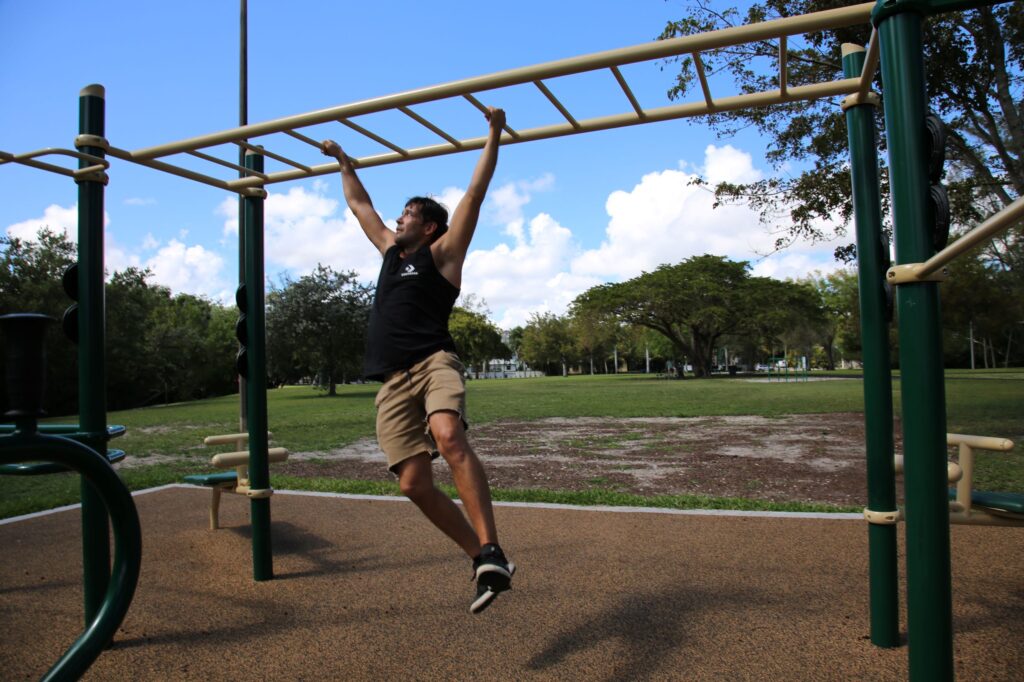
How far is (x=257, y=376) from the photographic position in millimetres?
3641

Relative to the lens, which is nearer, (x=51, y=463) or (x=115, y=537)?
(x=115, y=537)

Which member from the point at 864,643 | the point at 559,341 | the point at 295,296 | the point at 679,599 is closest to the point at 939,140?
the point at 864,643

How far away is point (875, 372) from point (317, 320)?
28.2 m

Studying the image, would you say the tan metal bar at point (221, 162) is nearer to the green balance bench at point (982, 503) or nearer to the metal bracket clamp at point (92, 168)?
the metal bracket clamp at point (92, 168)

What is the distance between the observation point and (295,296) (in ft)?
95.3

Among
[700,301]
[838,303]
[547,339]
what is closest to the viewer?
[700,301]

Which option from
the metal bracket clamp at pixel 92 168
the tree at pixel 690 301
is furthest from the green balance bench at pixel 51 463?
the tree at pixel 690 301

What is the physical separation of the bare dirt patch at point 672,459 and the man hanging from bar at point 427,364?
4.14m

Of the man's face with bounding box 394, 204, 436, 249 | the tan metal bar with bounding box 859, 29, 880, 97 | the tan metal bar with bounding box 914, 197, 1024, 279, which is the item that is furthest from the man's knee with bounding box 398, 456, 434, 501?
the tan metal bar with bounding box 859, 29, 880, 97

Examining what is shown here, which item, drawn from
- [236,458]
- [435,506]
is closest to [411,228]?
[435,506]

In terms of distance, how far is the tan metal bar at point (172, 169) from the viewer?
3158mm

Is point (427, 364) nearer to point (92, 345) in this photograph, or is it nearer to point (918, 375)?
point (92, 345)

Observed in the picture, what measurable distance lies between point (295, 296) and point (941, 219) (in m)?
29.2

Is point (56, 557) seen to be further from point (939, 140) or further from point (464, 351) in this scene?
point (464, 351)
